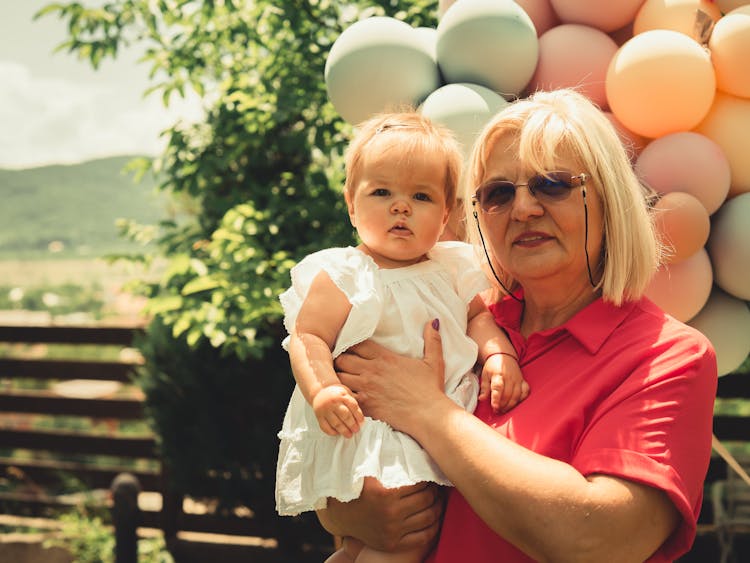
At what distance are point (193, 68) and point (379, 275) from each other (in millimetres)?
2542

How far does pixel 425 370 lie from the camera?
5.34ft

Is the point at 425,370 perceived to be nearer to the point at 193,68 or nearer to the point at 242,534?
the point at 193,68

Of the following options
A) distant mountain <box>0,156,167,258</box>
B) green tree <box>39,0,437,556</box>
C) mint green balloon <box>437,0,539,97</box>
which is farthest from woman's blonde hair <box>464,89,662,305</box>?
distant mountain <box>0,156,167,258</box>

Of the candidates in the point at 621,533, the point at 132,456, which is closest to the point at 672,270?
the point at 621,533

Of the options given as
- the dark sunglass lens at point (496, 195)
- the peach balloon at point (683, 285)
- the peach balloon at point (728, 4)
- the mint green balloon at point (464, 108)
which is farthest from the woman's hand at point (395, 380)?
the peach balloon at point (728, 4)

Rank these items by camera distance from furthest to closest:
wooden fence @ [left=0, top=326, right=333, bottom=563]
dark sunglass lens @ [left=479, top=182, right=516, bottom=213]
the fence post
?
wooden fence @ [left=0, top=326, right=333, bottom=563] < the fence post < dark sunglass lens @ [left=479, top=182, right=516, bottom=213]

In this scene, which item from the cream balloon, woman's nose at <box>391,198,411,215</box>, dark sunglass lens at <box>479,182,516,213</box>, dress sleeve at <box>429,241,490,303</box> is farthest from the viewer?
the cream balloon

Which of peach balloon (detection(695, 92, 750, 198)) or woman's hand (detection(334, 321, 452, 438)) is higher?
peach balloon (detection(695, 92, 750, 198))

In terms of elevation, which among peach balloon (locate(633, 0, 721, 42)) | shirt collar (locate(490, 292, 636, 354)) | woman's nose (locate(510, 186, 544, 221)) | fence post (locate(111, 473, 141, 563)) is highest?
peach balloon (locate(633, 0, 721, 42))

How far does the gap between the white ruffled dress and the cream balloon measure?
2.66 ft

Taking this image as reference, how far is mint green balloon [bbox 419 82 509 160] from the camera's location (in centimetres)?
212

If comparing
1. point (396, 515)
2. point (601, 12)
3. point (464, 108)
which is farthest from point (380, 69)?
point (396, 515)

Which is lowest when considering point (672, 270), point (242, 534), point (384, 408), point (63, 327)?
point (242, 534)

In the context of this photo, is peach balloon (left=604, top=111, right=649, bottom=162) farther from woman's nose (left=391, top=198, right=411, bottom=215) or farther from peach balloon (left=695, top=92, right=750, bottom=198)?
woman's nose (left=391, top=198, right=411, bottom=215)
